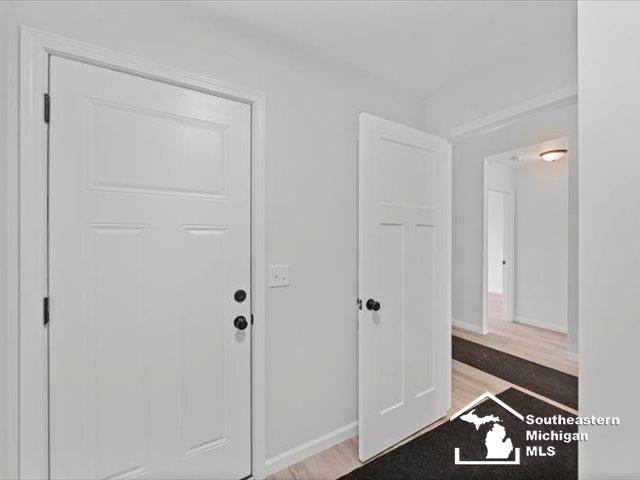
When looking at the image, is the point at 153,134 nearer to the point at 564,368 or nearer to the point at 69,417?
the point at 69,417

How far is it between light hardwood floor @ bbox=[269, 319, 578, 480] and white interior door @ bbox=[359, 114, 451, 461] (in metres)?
0.15

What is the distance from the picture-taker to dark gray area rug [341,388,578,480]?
166cm

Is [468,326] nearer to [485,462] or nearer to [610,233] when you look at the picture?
[485,462]

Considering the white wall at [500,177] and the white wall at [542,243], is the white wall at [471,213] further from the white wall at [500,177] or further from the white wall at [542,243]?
the white wall at [542,243]

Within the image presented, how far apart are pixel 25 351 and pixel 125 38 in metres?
1.28

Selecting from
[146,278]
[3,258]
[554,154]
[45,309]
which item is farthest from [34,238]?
[554,154]

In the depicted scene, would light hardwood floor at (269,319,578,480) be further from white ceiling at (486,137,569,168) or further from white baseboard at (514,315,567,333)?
white ceiling at (486,137,569,168)

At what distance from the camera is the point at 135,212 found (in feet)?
4.37

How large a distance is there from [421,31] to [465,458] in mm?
2353

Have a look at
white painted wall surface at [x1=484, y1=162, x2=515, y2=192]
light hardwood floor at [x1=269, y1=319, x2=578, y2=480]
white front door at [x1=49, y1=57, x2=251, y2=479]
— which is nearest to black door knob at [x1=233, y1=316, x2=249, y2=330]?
white front door at [x1=49, y1=57, x2=251, y2=479]

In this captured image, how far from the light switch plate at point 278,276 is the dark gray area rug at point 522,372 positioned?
2278 millimetres

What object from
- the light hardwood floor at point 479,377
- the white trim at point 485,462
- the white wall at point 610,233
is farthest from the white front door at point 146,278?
the white wall at point 610,233

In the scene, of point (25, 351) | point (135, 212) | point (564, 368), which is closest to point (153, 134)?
point (135, 212)

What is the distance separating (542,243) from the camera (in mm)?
4281
